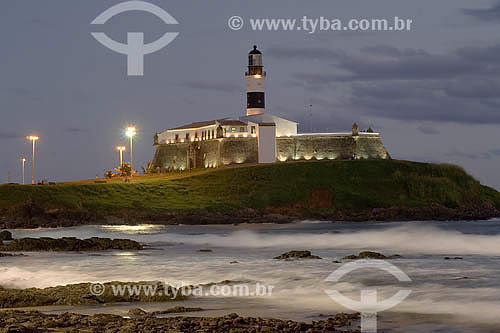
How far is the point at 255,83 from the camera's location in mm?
76125

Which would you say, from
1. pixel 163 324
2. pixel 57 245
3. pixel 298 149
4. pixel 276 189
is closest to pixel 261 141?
pixel 298 149

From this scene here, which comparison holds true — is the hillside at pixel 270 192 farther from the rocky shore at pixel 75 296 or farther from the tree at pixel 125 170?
the rocky shore at pixel 75 296

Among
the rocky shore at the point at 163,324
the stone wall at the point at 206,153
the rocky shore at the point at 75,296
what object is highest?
the stone wall at the point at 206,153

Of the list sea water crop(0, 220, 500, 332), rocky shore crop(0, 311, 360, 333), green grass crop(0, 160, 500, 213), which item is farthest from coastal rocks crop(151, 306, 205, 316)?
green grass crop(0, 160, 500, 213)

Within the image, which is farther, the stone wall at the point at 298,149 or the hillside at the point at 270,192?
the stone wall at the point at 298,149

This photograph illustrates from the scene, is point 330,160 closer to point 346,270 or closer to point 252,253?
point 252,253

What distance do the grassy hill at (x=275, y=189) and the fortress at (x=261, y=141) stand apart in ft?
10.5

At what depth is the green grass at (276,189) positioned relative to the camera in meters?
55.0

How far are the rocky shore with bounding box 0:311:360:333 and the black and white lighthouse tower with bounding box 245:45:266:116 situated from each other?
64.2 m

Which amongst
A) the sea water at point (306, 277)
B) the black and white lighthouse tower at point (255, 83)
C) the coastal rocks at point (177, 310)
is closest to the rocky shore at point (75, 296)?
the sea water at point (306, 277)

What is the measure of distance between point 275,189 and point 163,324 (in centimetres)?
5264

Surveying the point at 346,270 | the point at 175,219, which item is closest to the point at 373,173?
the point at 175,219

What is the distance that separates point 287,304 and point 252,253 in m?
13.2

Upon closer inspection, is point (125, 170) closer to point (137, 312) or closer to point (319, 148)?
point (319, 148)
